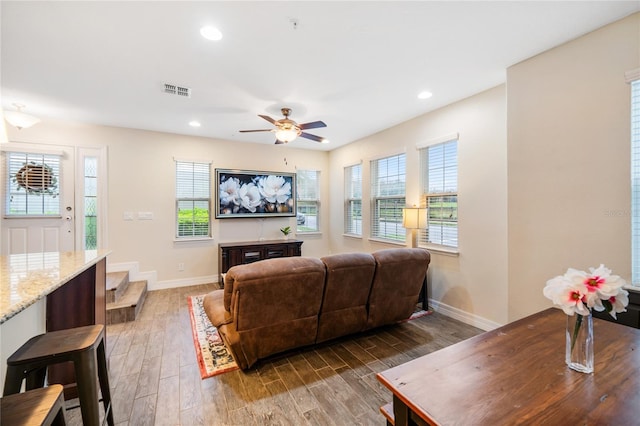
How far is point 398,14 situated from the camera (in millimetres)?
1931

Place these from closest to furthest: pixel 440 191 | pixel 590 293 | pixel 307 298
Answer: pixel 590 293 → pixel 307 298 → pixel 440 191

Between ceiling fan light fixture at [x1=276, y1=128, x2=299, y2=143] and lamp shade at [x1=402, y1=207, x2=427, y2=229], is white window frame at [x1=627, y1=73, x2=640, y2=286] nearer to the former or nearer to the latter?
lamp shade at [x1=402, y1=207, x2=427, y2=229]

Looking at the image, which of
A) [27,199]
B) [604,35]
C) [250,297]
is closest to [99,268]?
[250,297]

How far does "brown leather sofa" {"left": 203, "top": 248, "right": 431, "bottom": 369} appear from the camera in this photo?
2.11m

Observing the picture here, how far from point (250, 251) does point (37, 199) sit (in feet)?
10.4

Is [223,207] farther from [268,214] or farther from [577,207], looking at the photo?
[577,207]

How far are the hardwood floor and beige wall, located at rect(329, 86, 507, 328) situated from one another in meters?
0.40

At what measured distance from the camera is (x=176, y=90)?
3.04 meters

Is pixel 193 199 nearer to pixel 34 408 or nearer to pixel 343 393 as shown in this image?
pixel 343 393

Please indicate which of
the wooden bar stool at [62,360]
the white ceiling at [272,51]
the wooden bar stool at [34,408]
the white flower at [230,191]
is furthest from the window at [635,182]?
the white flower at [230,191]

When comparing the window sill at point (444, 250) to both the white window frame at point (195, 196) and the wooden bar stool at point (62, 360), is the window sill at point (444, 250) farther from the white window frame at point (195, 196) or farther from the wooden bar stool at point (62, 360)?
the white window frame at point (195, 196)

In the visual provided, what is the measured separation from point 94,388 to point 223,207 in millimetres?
3994

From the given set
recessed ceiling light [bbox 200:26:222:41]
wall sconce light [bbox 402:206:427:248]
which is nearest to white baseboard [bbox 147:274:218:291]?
wall sconce light [bbox 402:206:427:248]

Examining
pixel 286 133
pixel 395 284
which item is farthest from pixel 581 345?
pixel 286 133
